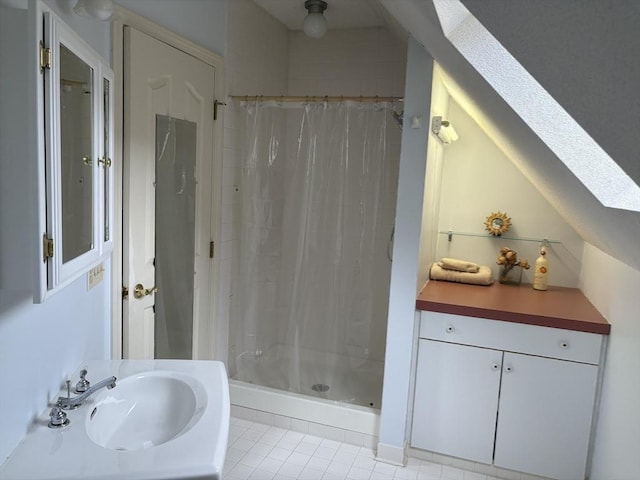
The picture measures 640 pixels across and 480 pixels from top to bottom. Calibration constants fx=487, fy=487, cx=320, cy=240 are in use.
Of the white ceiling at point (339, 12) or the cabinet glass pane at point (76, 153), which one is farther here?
the white ceiling at point (339, 12)

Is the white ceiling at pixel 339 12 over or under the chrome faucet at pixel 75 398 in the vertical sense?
over

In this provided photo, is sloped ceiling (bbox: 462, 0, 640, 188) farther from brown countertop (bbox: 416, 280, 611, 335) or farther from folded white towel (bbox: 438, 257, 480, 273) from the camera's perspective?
folded white towel (bbox: 438, 257, 480, 273)

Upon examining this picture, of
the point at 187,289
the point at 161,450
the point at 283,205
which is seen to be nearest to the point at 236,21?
the point at 283,205

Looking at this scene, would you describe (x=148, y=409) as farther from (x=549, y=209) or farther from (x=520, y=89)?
(x=549, y=209)

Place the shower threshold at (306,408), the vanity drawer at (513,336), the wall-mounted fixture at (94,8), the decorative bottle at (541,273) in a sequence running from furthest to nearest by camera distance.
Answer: the decorative bottle at (541,273) → the shower threshold at (306,408) → the vanity drawer at (513,336) → the wall-mounted fixture at (94,8)

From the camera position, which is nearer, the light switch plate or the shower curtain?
the light switch plate

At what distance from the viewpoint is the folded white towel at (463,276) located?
2.88 metres

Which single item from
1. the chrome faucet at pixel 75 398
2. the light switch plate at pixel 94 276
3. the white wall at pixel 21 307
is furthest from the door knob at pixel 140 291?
the chrome faucet at pixel 75 398

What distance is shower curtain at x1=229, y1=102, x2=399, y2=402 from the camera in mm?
2742

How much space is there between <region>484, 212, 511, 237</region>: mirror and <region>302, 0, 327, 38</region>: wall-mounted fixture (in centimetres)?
155

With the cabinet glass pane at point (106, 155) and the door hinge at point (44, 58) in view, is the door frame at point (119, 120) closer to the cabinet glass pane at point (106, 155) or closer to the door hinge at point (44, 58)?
the cabinet glass pane at point (106, 155)

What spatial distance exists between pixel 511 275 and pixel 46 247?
2.66 meters

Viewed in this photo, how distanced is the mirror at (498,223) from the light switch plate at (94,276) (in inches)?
88.1

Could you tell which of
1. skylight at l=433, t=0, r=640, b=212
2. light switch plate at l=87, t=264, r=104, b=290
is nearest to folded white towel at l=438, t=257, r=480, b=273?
skylight at l=433, t=0, r=640, b=212
